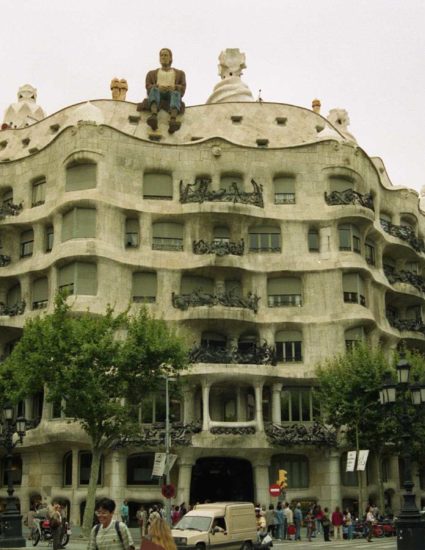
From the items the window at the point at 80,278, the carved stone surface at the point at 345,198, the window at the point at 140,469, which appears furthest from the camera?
the carved stone surface at the point at 345,198

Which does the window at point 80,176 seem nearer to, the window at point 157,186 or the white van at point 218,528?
the window at point 157,186

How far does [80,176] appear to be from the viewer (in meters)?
47.3

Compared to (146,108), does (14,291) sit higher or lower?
lower

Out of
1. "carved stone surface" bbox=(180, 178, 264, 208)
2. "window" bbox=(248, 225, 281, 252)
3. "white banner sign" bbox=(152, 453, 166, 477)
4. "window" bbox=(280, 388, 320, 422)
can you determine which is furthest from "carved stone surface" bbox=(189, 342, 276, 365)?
"white banner sign" bbox=(152, 453, 166, 477)

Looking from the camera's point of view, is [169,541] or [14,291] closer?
[169,541]

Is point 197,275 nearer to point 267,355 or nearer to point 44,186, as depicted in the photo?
point 267,355

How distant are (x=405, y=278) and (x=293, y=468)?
1488 cm

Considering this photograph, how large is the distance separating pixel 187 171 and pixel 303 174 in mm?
6710

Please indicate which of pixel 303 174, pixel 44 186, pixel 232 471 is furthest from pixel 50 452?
pixel 303 174

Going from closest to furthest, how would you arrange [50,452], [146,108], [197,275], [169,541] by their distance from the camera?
1. [169,541]
2. [50,452]
3. [197,275]
4. [146,108]

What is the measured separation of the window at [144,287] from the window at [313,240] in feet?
30.0

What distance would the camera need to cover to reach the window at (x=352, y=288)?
47.9 metres

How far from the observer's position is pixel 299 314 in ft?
156

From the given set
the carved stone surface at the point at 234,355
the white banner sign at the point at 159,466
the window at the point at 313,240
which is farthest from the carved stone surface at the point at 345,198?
the white banner sign at the point at 159,466
